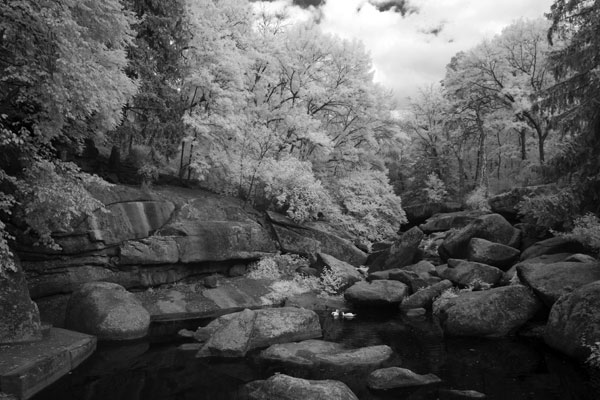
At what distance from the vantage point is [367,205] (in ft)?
84.5

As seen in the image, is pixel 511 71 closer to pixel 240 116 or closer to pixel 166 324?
pixel 240 116

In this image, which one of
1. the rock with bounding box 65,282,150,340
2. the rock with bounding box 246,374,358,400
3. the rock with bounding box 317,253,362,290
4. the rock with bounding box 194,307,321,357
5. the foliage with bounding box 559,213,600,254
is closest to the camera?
the rock with bounding box 246,374,358,400

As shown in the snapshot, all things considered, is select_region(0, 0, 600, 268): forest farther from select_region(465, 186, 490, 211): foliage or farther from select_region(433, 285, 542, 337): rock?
select_region(433, 285, 542, 337): rock

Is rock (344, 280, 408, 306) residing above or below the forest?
below

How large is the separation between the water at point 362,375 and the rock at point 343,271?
19.7 ft

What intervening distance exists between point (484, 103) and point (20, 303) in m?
30.9

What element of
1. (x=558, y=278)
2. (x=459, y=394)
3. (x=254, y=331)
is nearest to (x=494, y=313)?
(x=558, y=278)

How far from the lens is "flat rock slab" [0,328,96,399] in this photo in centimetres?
732

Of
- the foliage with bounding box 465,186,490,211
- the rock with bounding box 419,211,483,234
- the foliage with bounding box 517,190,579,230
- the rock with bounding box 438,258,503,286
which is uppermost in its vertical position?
the foliage with bounding box 465,186,490,211

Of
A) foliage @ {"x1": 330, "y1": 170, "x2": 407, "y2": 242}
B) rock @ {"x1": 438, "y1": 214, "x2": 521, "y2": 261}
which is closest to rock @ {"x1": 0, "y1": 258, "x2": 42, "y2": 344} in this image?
rock @ {"x1": 438, "y1": 214, "x2": 521, "y2": 261}

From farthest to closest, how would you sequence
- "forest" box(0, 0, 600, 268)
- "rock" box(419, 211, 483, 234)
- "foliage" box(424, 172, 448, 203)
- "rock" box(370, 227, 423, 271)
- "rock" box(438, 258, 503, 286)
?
"foliage" box(424, 172, 448, 203) < "rock" box(419, 211, 483, 234) < "rock" box(370, 227, 423, 271) < "rock" box(438, 258, 503, 286) < "forest" box(0, 0, 600, 268)

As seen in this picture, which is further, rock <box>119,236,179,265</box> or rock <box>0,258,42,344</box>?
rock <box>119,236,179,265</box>

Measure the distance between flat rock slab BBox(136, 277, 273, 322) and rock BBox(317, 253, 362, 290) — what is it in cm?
301

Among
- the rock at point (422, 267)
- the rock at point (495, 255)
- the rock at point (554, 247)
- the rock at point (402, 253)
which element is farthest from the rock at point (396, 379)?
the rock at point (402, 253)
